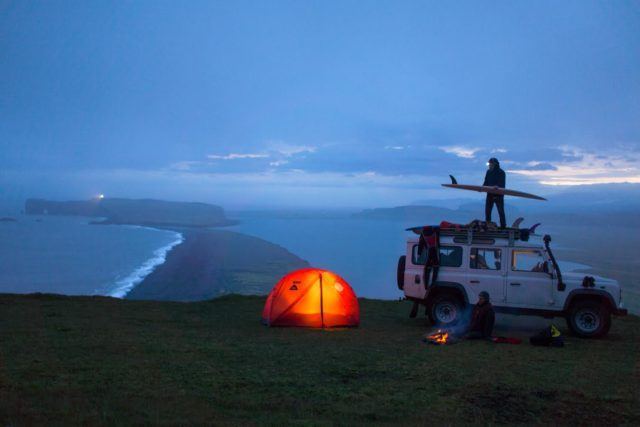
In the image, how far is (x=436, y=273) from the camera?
14.8 meters

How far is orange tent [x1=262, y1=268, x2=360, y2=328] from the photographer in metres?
14.8

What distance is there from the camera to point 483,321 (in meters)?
13.2

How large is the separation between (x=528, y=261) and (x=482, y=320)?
225 centimetres

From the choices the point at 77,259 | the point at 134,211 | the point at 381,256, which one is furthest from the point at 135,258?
the point at 134,211

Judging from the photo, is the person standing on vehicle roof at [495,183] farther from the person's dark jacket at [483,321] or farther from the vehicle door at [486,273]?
the person's dark jacket at [483,321]

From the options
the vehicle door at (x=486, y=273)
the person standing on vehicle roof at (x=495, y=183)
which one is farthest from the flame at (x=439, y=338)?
the person standing on vehicle roof at (x=495, y=183)

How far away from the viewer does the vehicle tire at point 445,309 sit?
14773 mm

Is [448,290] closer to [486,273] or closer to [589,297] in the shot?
[486,273]

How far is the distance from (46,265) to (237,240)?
29722 millimetres

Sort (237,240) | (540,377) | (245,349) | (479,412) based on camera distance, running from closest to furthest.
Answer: (479,412) < (540,377) < (245,349) < (237,240)

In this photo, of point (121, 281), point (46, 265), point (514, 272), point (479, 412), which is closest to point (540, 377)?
point (479, 412)

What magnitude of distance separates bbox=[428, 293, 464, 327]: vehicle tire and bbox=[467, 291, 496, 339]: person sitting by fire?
139 centimetres

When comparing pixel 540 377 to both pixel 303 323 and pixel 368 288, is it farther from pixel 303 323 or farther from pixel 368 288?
pixel 368 288

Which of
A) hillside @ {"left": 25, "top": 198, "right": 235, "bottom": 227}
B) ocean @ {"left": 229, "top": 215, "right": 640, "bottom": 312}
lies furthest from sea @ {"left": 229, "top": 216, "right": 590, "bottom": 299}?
hillside @ {"left": 25, "top": 198, "right": 235, "bottom": 227}
